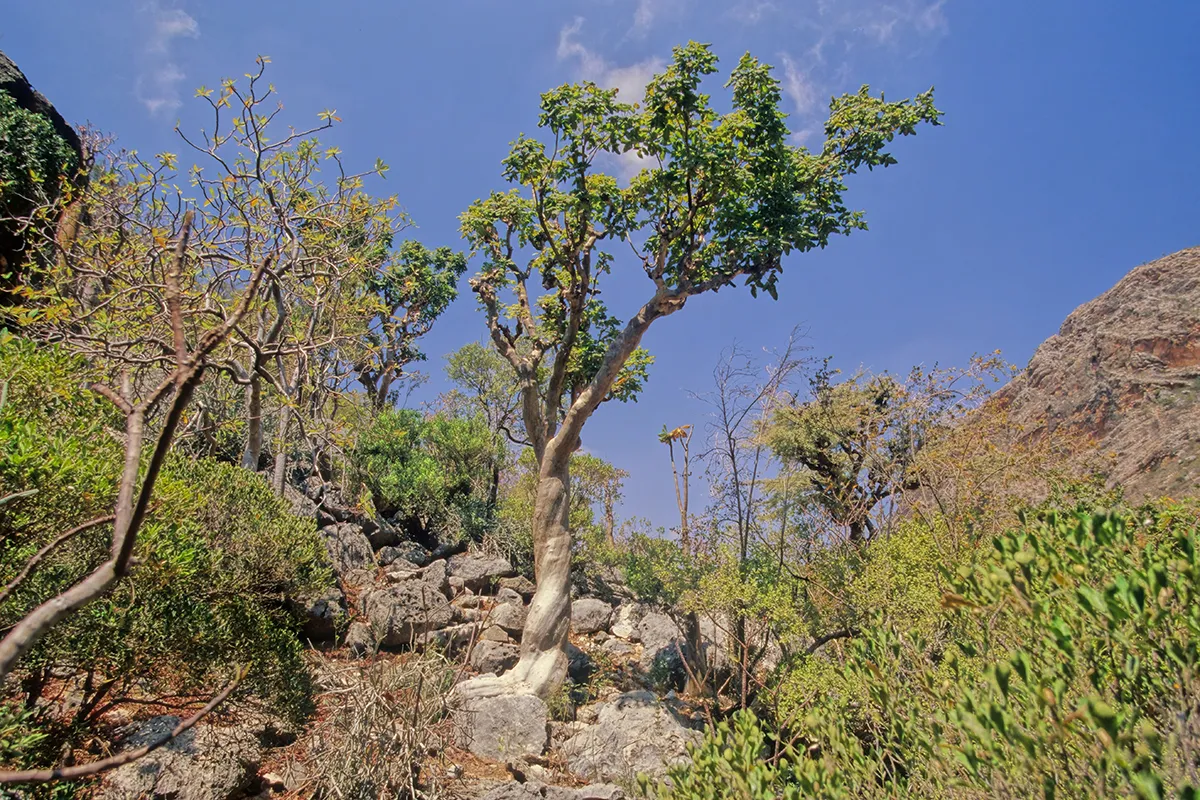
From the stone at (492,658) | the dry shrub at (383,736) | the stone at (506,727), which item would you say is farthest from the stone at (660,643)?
the dry shrub at (383,736)

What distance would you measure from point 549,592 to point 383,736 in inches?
186

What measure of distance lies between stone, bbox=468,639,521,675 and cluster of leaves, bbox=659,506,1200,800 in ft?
25.8

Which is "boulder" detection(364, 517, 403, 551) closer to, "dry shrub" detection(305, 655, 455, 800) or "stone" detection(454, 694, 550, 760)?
"stone" detection(454, 694, 550, 760)

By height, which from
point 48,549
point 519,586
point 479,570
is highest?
point 479,570

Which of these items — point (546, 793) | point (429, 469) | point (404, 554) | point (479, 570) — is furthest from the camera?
point (429, 469)

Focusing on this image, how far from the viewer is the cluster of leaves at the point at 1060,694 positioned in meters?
2.27

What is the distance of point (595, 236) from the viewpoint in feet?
38.0

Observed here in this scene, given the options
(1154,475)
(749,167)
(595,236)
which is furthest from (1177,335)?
(595,236)

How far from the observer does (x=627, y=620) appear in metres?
14.8

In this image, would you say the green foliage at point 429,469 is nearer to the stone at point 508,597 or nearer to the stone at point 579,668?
the stone at point 508,597

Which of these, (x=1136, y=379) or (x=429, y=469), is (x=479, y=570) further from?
(x=1136, y=379)

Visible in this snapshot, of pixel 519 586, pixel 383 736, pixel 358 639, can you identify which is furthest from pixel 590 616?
pixel 383 736

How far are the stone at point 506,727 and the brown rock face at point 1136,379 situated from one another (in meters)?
16.0

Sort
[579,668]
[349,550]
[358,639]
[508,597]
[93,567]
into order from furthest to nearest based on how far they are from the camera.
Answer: [349,550]
[508,597]
[579,668]
[358,639]
[93,567]
